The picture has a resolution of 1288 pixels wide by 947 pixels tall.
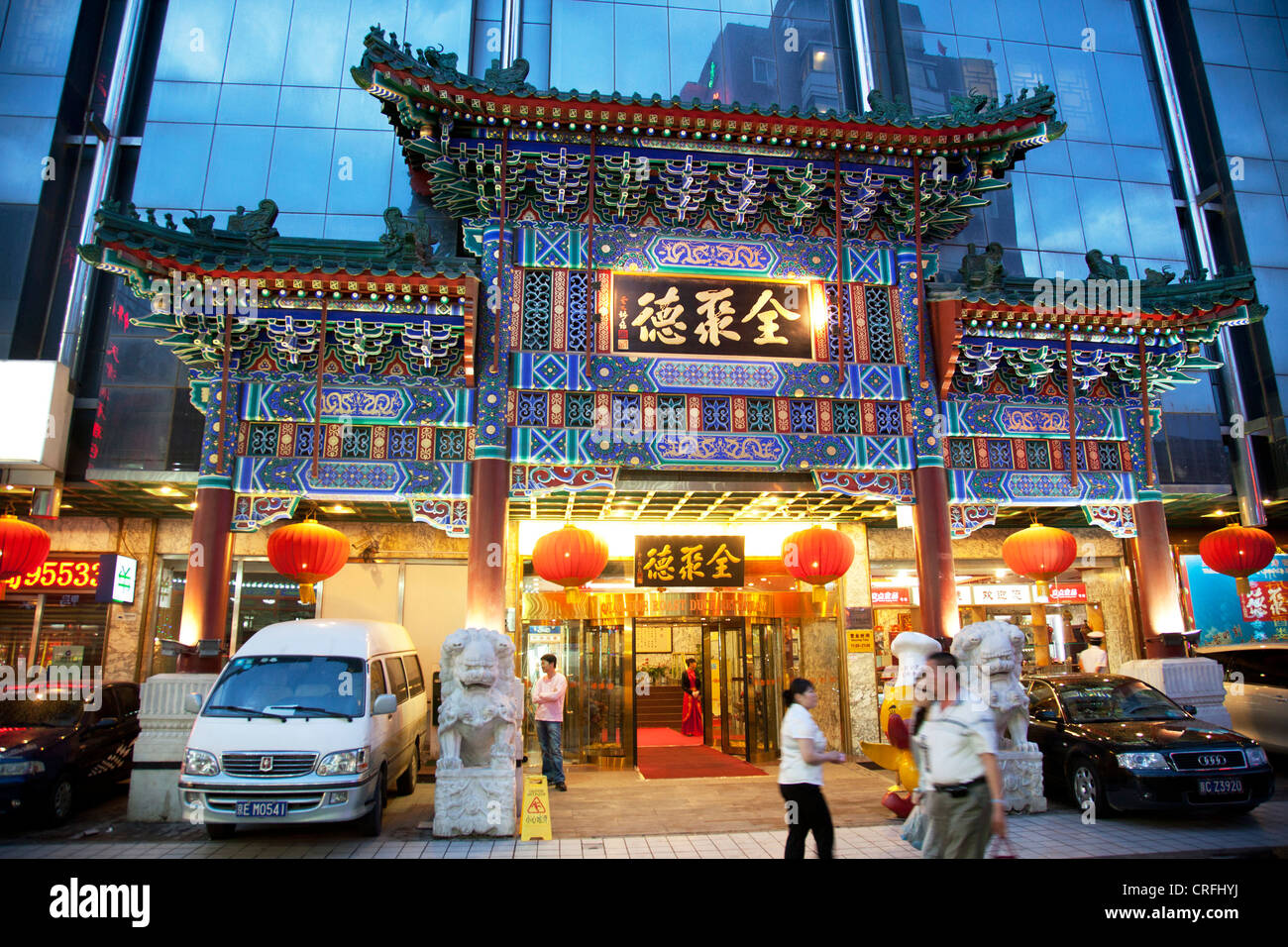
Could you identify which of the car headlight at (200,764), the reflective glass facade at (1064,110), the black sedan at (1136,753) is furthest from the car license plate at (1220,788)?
the car headlight at (200,764)

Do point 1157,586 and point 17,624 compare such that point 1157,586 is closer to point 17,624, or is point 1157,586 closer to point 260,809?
point 260,809

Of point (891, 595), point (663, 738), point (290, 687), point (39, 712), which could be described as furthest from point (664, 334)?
point (663, 738)

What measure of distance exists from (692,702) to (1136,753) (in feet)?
29.9

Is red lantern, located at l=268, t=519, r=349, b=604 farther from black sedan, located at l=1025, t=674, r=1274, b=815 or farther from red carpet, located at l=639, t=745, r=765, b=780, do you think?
black sedan, located at l=1025, t=674, r=1274, b=815

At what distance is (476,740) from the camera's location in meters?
8.02

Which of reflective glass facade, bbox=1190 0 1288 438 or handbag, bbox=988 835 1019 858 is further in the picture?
reflective glass facade, bbox=1190 0 1288 438

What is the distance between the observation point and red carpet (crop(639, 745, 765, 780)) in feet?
38.2

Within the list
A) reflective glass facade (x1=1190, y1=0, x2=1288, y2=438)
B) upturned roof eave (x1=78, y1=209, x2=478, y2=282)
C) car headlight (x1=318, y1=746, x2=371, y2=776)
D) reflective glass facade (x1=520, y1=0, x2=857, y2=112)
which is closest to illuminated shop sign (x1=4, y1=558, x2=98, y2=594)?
upturned roof eave (x1=78, y1=209, x2=478, y2=282)

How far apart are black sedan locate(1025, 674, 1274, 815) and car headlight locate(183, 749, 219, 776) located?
29.8 ft

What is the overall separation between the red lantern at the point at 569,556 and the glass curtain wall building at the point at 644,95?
6273 millimetres

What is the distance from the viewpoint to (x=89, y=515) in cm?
1330

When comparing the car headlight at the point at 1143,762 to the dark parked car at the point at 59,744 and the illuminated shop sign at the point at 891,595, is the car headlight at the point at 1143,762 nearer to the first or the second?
the illuminated shop sign at the point at 891,595

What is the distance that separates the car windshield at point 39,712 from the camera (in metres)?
9.22

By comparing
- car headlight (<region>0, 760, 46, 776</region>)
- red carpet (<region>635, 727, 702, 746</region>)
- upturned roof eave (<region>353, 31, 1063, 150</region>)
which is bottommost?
red carpet (<region>635, 727, 702, 746</region>)
